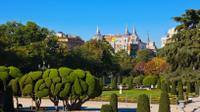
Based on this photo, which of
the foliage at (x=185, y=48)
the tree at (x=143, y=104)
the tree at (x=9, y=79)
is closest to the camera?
the tree at (x=143, y=104)

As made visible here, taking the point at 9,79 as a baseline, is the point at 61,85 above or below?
below

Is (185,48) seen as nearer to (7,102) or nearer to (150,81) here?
(150,81)

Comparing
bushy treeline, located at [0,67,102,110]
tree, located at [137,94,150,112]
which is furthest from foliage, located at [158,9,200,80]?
tree, located at [137,94,150,112]

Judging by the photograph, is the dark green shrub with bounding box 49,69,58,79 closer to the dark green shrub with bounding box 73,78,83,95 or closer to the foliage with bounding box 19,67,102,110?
the foliage with bounding box 19,67,102,110

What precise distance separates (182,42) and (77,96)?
2347 cm

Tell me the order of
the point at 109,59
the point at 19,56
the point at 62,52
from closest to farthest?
the point at 19,56 → the point at 62,52 → the point at 109,59

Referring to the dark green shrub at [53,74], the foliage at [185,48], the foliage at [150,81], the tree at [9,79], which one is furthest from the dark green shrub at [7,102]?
the foliage at [150,81]

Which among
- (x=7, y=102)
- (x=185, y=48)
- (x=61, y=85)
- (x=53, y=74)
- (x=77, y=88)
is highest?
(x=185, y=48)

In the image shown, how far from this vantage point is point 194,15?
5669 centimetres

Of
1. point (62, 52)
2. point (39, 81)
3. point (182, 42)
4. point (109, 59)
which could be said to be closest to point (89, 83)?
point (39, 81)

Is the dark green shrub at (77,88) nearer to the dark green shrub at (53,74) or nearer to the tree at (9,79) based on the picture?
the dark green shrub at (53,74)

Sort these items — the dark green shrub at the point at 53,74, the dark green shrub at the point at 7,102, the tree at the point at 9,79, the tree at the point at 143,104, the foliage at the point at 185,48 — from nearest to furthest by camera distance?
1. the tree at the point at 143,104
2. the dark green shrub at the point at 7,102
3. the dark green shrub at the point at 53,74
4. the tree at the point at 9,79
5. the foliage at the point at 185,48

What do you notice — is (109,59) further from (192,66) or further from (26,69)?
(192,66)

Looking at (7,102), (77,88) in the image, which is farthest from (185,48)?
(7,102)
